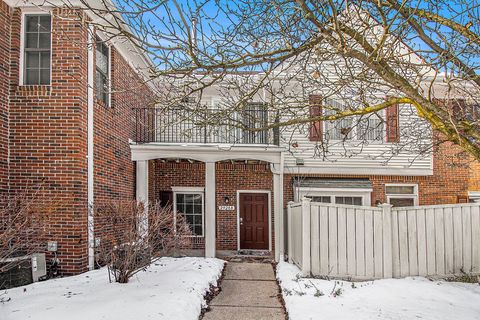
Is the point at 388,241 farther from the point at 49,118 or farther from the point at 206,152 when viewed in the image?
the point at 49,118

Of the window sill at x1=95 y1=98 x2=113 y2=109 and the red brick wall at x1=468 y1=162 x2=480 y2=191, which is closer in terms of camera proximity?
the window sill at x1=95 y1=98 x2=113 y2=109

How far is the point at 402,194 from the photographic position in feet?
41.5

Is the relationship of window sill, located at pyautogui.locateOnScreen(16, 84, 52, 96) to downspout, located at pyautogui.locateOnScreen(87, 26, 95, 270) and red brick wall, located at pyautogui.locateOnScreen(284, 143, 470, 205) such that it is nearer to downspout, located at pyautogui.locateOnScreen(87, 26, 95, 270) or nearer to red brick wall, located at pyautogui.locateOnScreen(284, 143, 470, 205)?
downspout, located at pyautogui.locateOnScreen(87, 26, 95, 270)

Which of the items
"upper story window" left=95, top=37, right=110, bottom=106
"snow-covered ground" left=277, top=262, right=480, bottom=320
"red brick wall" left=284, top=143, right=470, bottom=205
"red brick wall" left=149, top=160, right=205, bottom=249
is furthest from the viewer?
"red brick wall" left=149, top=160, right=205, bottom=249

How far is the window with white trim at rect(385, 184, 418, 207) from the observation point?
12.6m

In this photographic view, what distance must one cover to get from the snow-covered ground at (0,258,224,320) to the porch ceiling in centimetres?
372

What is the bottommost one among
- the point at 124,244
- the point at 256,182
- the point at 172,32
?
the point at 124,244

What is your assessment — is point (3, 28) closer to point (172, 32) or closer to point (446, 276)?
point (172, 32)

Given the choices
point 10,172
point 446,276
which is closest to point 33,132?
point 10,172

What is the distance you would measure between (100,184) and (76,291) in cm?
294

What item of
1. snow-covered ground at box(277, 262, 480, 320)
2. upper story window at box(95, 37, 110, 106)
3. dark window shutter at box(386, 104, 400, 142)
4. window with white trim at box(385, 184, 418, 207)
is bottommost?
snow-covered ground at box(277, 262, 480, 320)

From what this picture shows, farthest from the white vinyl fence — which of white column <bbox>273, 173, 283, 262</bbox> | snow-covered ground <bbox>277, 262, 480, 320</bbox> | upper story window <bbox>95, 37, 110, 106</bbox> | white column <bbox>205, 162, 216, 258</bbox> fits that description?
upper story window <bbox>95, 37, 110, 106</bbox>

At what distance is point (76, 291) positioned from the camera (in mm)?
6371

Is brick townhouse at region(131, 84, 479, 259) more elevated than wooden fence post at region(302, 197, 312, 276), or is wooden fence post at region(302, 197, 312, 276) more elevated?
brick townhouse at region(131, 84, 479, 259)
